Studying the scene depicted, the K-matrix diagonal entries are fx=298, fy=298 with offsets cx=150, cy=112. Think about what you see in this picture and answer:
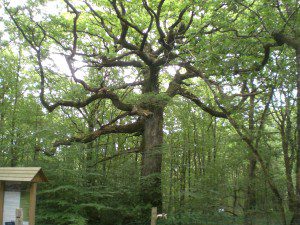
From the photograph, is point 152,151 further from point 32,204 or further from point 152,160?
point 32,204

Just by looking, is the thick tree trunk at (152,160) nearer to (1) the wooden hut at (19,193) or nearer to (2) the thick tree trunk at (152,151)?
(2) the thick tree trunk at (152,151)

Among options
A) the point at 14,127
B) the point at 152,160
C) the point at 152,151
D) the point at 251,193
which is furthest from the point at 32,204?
the point at 14,127

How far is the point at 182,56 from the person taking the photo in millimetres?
9008

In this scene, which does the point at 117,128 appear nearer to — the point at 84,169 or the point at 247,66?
the point at 84,169

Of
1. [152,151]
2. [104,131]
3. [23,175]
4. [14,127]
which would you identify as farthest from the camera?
[14,127]

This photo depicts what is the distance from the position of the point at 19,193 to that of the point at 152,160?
537cm

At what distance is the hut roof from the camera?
693 centimetres

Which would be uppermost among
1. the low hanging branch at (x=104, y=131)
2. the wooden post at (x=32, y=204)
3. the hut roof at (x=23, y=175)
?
the low hanging branch at (x=104, y=131)

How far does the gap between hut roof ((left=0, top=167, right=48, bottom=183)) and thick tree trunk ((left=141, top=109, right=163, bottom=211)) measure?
3922 mm

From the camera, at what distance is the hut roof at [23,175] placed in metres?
6.93

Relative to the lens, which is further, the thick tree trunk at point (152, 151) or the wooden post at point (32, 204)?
the thick tree trunk at point (152, 151)

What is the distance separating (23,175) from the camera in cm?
704

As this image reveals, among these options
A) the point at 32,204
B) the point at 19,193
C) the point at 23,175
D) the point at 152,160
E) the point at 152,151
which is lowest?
the point at 32,204

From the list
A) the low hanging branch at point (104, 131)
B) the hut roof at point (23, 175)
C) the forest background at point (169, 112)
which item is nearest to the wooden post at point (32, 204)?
the hut roof at point (23, 175)
